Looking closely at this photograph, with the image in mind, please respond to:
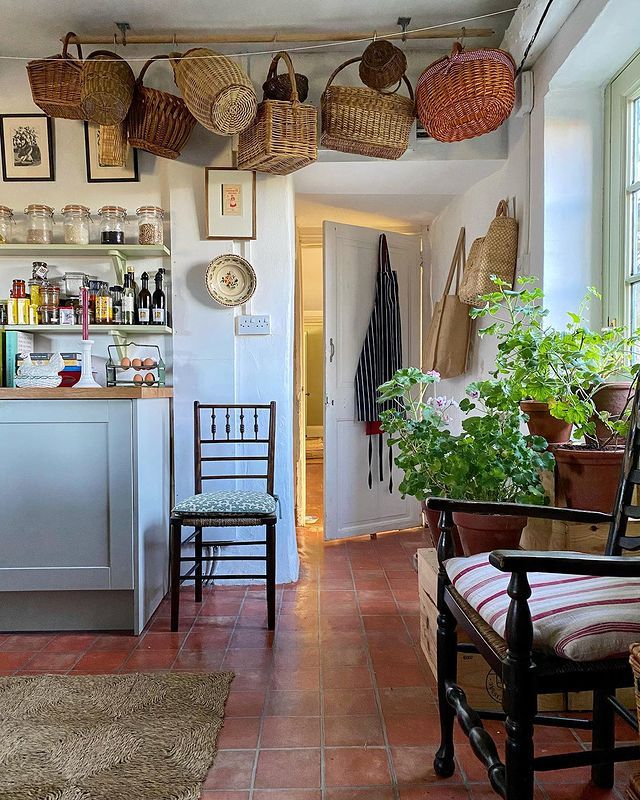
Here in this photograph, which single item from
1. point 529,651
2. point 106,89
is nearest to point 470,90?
point 106,89

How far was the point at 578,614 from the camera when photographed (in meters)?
1.07

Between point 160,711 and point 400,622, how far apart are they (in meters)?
1.08

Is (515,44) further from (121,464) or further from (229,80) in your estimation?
(121,464)

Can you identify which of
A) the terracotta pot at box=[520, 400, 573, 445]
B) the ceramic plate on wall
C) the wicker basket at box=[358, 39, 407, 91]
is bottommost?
the terracotta pot at box=[520, 400, 573, 445]

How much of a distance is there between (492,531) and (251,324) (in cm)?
172

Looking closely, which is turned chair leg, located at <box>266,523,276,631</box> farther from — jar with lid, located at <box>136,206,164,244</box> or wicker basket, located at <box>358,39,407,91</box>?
wicker basket, located at <box>358,39,407,91</box>

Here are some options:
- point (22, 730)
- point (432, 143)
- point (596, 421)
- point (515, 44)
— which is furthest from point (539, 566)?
point (432, 143)

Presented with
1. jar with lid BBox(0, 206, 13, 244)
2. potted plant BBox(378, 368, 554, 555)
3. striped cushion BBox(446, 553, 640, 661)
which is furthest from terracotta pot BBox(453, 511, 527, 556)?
jar with lid BBox(0, 206, 13, 244)

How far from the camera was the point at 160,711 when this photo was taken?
1846 mm

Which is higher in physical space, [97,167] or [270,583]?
[97,167]

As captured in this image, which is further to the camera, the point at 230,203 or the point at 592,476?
the point at 230,203

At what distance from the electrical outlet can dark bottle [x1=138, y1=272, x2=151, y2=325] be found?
1.42 ft

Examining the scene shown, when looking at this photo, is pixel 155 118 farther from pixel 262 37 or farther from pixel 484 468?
pixel 484 468

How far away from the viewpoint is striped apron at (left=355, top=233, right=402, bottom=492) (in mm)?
4082
